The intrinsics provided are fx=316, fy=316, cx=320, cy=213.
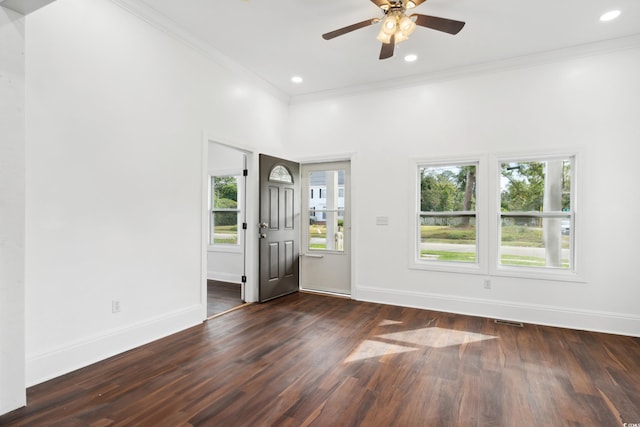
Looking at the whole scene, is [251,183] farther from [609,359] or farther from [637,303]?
[637,303]

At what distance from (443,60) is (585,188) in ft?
7.67

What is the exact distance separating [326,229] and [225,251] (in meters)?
2.12

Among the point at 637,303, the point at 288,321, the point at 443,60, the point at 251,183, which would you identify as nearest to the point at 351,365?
the point at 288,321

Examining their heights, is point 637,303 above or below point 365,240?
below

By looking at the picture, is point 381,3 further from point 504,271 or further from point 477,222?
point 504,271

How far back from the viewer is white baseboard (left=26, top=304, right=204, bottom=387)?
2379 millimetres

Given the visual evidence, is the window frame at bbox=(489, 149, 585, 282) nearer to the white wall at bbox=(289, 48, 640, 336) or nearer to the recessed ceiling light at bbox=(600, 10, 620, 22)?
the white wall at bbox=(289, 48, 640, 336)

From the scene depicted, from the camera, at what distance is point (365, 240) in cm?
494

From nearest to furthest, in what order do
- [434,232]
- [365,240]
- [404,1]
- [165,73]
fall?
1. [404,1]
2. [165,73]
3. [434,232]
4. [365,240]

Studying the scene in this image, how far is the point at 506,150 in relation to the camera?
4.13 metres

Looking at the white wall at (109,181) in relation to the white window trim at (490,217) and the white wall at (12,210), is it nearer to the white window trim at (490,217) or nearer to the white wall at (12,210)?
the white wall at (12,210)

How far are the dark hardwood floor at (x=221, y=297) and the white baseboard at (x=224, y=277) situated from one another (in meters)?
0.10

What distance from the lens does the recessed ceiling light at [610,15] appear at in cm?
313

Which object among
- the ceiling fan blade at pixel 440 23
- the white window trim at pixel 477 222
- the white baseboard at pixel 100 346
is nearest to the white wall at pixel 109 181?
the white baseboard at pixel 100 346
